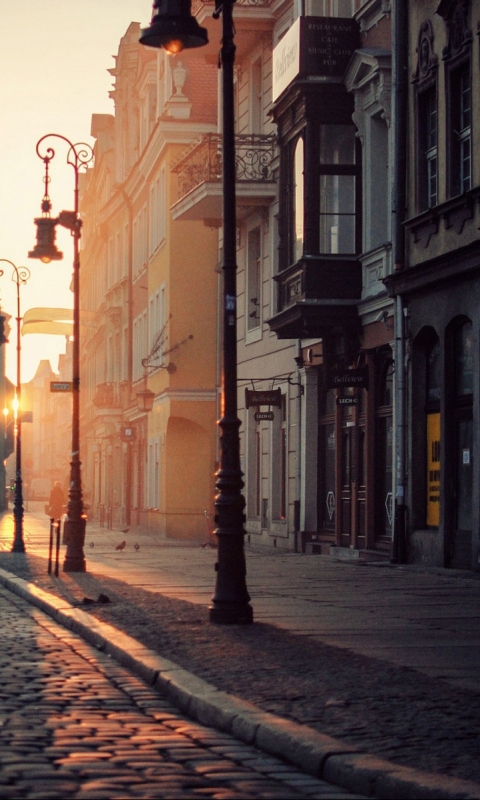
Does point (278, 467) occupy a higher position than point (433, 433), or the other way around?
point (433, 433)

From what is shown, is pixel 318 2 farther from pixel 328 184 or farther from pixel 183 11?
pixel 183 11

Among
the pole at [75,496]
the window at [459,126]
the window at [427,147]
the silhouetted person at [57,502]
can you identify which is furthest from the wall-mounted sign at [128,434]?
the window at [459,126]

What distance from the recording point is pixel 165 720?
8.95m

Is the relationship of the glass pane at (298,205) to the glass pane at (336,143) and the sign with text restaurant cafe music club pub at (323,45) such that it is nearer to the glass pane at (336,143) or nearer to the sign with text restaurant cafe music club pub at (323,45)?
the glass pane at (336,143)

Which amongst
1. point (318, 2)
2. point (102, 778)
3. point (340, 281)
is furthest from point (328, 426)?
point (102, 778)

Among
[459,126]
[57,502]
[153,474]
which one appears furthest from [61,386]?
[57,502]

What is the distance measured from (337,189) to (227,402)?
13571mm

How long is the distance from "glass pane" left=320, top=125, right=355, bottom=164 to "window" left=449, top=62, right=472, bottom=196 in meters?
4.95


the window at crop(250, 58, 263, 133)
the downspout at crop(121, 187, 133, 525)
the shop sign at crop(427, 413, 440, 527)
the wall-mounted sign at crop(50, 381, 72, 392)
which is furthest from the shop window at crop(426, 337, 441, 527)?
the downspout at crop(121, 187, 133, 525)

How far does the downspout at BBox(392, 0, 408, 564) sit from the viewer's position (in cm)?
2362

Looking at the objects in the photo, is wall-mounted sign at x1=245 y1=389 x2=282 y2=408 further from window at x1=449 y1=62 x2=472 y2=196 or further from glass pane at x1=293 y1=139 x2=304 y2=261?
window at x1=449 y1=62 x2=472 y2=196

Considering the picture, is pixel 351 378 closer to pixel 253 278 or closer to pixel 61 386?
pixel 61 386

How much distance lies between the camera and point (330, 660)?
35.4ft

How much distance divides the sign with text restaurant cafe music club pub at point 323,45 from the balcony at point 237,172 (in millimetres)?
5397
